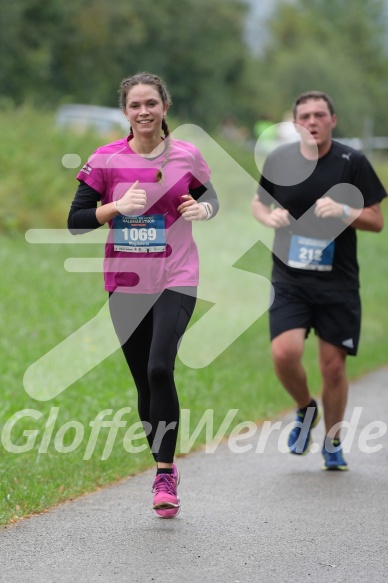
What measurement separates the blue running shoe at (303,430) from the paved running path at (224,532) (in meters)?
0.13

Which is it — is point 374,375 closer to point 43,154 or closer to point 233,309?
point 233,309

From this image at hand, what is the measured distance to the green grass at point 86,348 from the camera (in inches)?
288

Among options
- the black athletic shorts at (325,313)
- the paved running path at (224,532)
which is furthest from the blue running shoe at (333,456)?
the black athletic shorts at (325,313)

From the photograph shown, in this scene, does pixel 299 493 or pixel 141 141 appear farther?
pixel 299 493

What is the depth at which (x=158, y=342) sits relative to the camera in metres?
6.02

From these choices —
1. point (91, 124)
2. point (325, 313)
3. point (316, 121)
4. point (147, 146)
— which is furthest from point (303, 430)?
point (91, 124)

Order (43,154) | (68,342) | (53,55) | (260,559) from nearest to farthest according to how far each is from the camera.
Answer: (260,559), (68,342), (43,154), (53,55)

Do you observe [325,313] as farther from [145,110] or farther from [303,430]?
[145,110]

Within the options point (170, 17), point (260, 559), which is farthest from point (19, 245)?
point (170, 17)

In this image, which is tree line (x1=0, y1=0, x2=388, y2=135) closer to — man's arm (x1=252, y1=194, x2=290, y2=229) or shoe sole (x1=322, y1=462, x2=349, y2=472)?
man's arm (x1=252, y1=194, x2=290, y2=229)

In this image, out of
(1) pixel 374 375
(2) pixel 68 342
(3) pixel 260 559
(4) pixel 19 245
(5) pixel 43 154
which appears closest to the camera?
(3) pixel 260 559

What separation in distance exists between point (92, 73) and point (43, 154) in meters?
24.8

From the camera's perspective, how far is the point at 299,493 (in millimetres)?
6918

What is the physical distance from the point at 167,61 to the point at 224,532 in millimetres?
44385
